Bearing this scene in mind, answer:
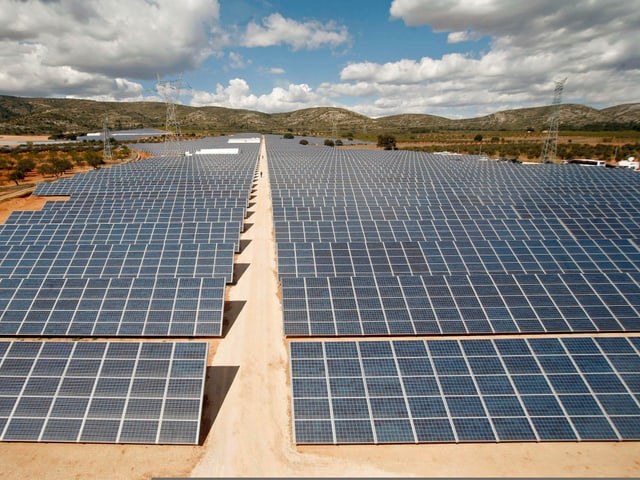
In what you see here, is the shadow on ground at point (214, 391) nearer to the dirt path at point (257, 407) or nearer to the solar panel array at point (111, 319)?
the dirt path at point (257, 407)

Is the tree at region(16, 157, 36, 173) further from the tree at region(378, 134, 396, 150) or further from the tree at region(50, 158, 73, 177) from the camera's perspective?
the tree at region(378, 134, 396, 150)

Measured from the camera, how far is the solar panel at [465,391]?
456 inches

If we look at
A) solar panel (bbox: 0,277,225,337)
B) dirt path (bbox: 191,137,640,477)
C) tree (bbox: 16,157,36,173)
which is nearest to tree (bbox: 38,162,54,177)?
tree (bbox: 16,157,36,173)

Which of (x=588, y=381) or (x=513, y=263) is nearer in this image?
(x=588, y=381)

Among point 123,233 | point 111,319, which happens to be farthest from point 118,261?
point 111,319

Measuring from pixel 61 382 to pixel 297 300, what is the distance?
11.0 metres

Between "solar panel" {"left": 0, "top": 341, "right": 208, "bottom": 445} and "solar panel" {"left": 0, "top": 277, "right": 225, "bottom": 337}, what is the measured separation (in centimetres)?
320

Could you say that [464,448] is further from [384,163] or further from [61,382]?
[384,163]

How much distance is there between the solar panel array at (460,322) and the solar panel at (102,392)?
4.58 m

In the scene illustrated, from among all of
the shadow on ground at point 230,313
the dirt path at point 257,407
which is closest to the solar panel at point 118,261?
the shadow on ground at point 230,313

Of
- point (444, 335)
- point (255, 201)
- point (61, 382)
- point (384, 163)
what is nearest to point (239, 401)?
point (61, 382)

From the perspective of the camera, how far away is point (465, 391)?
1234 cm

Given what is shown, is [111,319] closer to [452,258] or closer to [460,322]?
[460,322]

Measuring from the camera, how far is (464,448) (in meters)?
11.6
